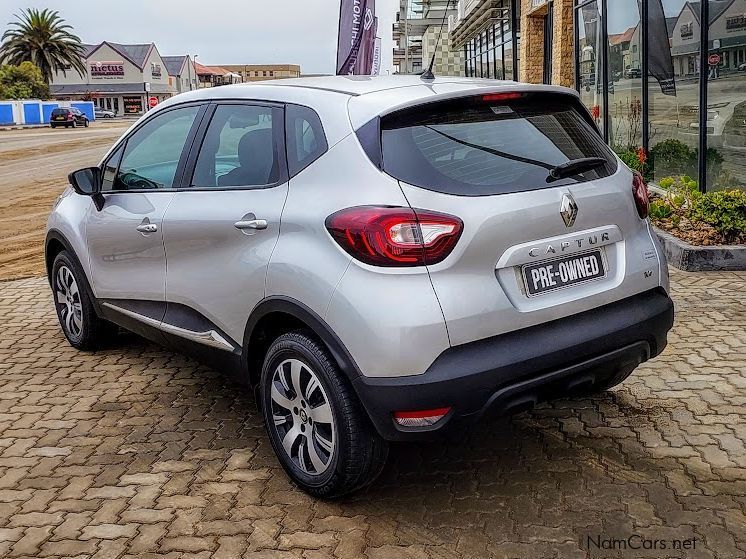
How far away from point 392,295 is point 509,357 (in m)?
0.51

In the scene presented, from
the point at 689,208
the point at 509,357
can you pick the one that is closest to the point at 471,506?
the point at 509,357

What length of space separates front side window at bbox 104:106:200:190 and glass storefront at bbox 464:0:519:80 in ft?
55.4

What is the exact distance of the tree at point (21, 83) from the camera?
74188 millimetres

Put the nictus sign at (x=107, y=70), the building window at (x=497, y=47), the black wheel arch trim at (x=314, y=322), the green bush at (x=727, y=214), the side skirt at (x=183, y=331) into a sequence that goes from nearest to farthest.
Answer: the black wheel arch trim at (x=314, y=322)
the side skirt at (x=183, y=331)
the green bush at (x=727, y=214)
the building window at (x=497, y=47)
the nictus sign at (x=107, y=70)

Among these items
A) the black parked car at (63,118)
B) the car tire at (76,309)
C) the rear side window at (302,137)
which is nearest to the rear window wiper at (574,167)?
the rear side window at (302,137)

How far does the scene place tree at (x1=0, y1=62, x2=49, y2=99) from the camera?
7419 centimetres

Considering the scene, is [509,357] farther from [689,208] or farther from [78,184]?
[689,208]

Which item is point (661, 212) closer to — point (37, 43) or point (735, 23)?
point (735, 23)

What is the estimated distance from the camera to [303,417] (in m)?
3.66

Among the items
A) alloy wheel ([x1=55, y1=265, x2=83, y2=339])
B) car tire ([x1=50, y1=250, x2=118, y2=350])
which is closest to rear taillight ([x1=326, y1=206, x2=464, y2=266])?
car tire ([x1=50, y1=250, x2=118, y2=350])

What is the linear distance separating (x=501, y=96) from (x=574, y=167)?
17.2 inches

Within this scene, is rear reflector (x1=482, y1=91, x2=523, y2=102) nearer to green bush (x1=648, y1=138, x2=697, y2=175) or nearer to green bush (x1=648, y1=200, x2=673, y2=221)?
green bush (x1=648, y1=200, x2=673, y2=221)

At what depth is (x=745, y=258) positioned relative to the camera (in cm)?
734

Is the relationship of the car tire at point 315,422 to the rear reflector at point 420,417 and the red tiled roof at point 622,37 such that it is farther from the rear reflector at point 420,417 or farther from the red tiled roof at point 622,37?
the red tiled roof at point 622,37
